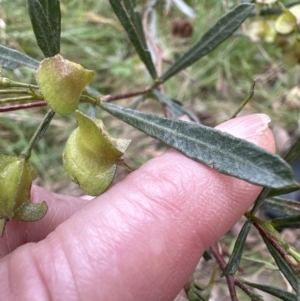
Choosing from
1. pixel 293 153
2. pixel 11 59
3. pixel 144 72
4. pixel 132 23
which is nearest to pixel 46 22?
pixel 11 59

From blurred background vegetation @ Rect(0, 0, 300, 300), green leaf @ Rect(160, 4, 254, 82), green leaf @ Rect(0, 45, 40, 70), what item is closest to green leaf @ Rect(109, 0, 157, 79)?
green leaf @ Rect(160, 4, 254, 82)

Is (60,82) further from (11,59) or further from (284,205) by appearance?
(284,205)

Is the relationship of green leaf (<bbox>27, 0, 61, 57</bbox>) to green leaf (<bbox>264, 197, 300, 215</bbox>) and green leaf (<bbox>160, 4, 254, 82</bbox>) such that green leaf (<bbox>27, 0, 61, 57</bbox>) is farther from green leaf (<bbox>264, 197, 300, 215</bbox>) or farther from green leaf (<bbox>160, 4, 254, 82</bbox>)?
green leaf (<bbox>264, 197, 300, 215</bbox>)

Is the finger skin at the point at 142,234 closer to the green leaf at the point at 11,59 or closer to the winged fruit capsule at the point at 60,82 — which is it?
the winged fruit capsule at the point at 60,82

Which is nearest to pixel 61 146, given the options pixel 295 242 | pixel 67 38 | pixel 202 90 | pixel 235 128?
pixel 67 38

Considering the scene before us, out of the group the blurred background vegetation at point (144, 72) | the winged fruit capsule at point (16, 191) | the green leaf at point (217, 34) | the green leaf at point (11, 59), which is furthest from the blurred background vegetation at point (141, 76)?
the winged fruit capsule at point (16, 191)
